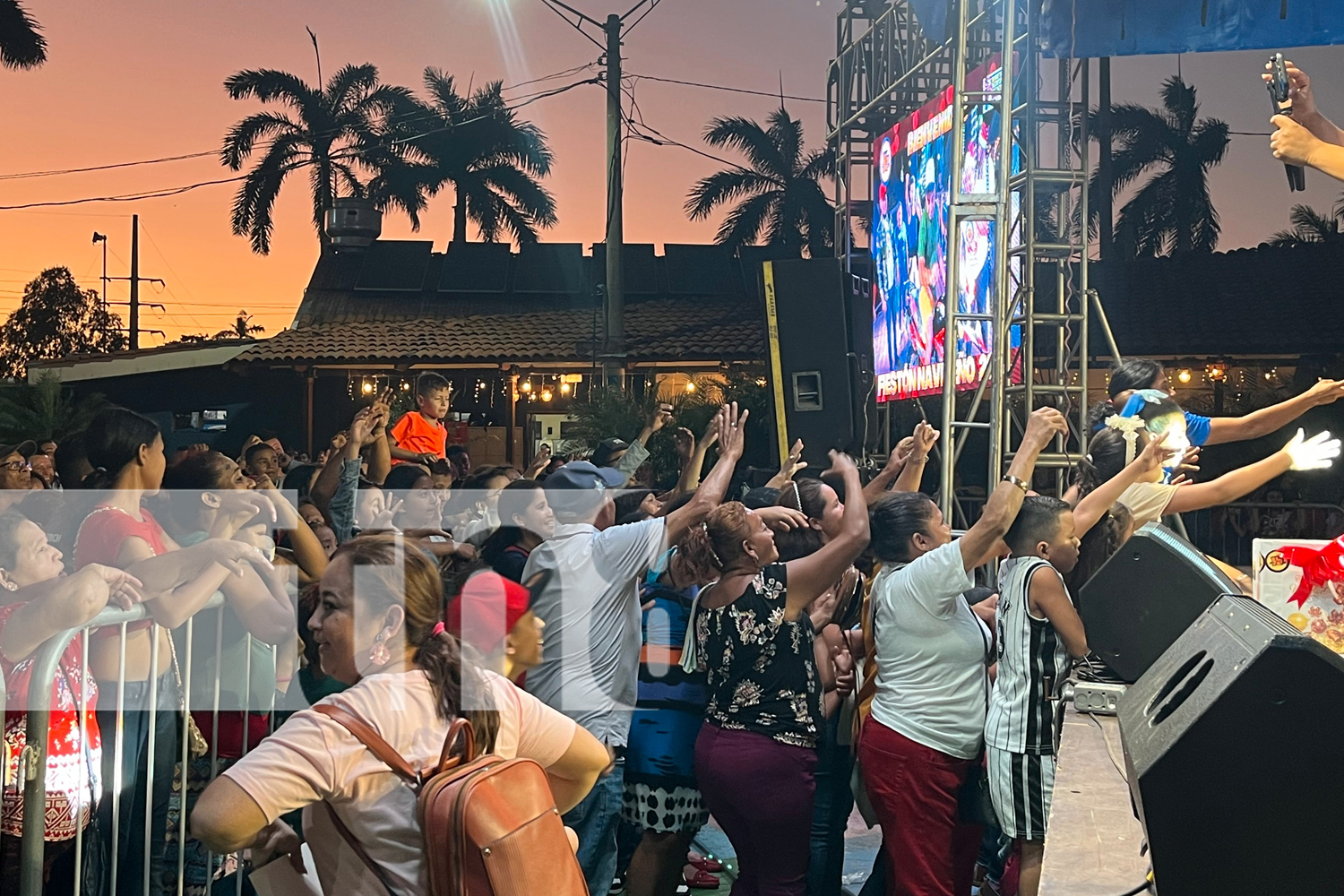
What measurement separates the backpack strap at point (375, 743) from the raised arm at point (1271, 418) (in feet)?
13.0

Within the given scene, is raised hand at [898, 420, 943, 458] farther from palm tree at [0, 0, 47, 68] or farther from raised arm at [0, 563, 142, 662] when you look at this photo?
palm tree at [0, 0, 47, 68]

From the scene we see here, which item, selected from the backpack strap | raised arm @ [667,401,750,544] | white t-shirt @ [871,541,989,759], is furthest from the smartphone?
the backpack strap

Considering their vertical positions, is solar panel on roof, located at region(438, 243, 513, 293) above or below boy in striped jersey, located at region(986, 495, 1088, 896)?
above

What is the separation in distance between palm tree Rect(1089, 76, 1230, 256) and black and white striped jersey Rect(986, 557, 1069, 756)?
2805 cm

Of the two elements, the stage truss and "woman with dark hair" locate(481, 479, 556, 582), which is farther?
the stage truss

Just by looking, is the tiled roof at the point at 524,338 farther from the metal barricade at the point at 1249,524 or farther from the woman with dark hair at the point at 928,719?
the woman with dark hair at the point at 928,719

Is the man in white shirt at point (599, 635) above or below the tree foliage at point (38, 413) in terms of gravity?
below

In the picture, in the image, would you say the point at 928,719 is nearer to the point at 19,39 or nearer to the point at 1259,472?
the point at 1259,472

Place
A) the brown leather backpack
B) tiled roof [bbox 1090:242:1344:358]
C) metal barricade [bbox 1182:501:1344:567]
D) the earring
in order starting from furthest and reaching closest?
tiled roof [bbox 1090:242:1344:358], metal barricade [bbox 1182:501:1344:567], the earring, the brown leather backpack

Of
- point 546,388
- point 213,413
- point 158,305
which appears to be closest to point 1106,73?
point 546,388

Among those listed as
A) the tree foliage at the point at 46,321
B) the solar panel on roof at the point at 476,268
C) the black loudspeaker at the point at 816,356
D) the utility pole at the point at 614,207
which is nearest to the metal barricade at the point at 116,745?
the black loudspeaker at the point at 816,356

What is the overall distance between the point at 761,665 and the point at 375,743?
190 centimetres

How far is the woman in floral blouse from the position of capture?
3.93 metres

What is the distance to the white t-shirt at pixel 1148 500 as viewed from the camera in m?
4.57
